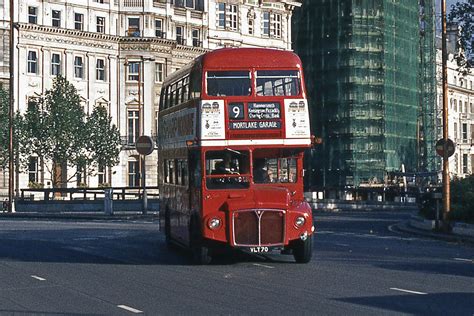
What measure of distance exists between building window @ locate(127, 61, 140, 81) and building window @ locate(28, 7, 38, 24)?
8358 millimetres

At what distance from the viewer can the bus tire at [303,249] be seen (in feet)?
73.7

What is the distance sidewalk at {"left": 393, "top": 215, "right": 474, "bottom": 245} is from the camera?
1303 inches

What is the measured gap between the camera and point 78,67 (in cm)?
7375

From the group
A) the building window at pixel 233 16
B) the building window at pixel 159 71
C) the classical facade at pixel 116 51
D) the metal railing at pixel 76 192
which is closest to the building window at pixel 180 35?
the classical facade at pixel 116 51

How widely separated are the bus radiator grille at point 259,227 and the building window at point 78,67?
5340cm

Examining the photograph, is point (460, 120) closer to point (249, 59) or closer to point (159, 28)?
point (159, 28)

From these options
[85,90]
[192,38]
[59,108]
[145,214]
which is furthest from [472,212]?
[192,38]

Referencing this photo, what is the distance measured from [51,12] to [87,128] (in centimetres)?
1056

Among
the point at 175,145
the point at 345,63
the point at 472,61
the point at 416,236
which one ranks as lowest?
the point at 416,236

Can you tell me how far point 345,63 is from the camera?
9231cm

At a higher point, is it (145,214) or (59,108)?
(59,108)

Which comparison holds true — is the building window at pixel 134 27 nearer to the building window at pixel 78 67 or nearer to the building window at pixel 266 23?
the building window at pixel 78 67

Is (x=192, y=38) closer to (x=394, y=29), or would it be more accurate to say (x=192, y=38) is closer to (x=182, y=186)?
(x=394, y=29)

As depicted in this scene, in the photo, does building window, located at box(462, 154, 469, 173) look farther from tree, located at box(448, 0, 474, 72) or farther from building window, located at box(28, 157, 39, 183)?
tree, located at box(448, 0, 474, 72)
